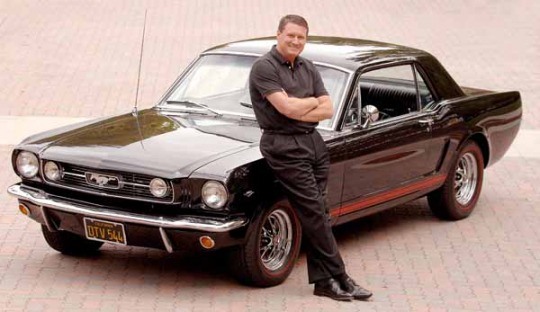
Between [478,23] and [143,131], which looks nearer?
[143,131]

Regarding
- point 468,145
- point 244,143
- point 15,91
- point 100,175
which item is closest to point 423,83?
point 468,145

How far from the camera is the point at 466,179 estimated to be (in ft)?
33.8

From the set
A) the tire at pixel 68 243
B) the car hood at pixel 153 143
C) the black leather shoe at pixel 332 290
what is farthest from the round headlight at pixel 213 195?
the tire at pixel 68 243

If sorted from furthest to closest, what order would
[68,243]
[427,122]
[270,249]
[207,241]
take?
[427,122] → [68,243] → [270,249] → [207,241]

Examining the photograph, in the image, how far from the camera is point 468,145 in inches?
397

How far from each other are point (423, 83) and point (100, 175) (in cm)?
311

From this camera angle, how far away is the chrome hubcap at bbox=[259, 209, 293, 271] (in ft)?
26.5

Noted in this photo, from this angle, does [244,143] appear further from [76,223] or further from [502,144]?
[502,144]

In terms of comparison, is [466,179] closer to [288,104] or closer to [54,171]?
[288,104]

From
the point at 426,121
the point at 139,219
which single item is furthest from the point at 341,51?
the point at 139,219

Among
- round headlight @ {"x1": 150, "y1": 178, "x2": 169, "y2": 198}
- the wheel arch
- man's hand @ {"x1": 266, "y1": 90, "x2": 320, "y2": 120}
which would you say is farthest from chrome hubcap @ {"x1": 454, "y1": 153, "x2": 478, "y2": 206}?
round headlight @ {"x1": 150, "y1": 178, "x2": 169, "y2": 198}

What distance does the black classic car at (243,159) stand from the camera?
7.70 metres

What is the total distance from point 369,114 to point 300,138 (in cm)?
116

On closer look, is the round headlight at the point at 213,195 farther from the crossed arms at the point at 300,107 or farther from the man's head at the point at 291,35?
the man's head at the point at 291,35
